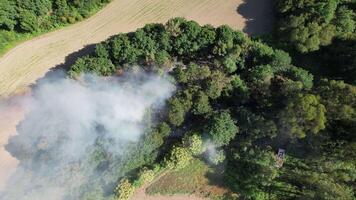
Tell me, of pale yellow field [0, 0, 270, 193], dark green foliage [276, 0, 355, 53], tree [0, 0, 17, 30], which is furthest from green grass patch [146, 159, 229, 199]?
tree [0, 0, 17, 30]

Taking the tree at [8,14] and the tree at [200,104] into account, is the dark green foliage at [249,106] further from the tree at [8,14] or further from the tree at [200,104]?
the tree at [8,14]

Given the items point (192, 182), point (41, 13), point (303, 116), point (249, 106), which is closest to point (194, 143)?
point (192, 182)

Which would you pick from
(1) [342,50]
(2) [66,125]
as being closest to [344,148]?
(1) [342,50]

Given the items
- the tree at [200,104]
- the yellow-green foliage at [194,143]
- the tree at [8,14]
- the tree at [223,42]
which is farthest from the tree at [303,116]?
the tree at [8,14]

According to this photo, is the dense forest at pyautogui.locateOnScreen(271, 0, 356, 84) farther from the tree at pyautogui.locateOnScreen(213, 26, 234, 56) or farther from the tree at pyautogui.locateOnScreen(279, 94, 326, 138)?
the tree at pyautogui.locateOnScreen(279, 94, 326, 138)

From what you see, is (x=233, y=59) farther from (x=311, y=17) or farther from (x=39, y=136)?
(x=39, y=136)

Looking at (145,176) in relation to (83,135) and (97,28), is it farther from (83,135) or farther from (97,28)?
(97,28)
